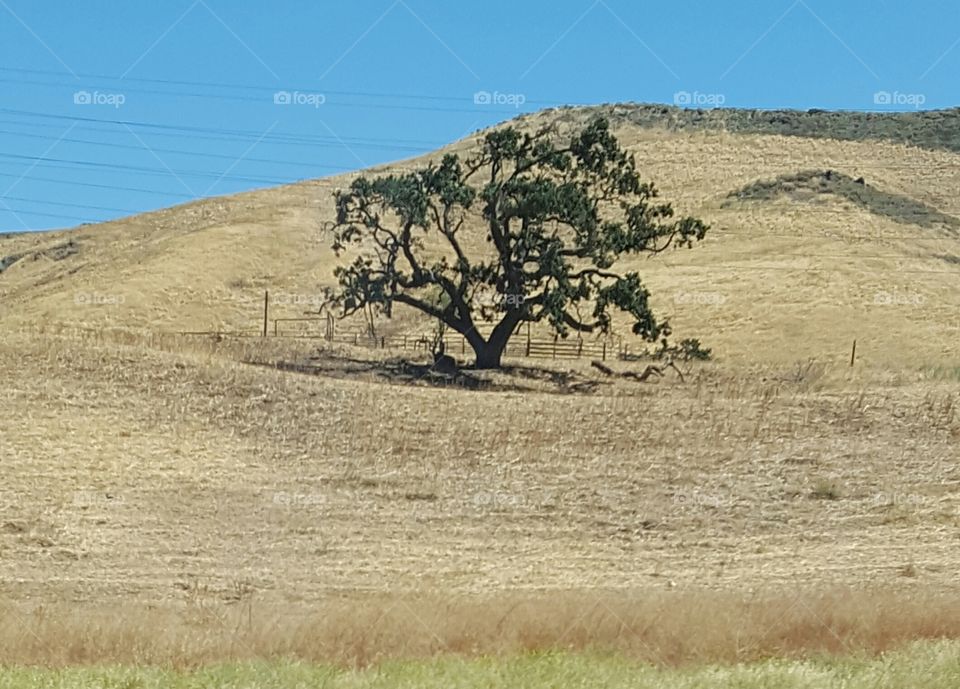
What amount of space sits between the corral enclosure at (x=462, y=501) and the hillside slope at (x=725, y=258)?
752 cm

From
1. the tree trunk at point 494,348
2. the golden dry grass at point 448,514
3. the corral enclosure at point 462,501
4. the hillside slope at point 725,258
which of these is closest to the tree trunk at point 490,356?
the tree trunk at point 494,348

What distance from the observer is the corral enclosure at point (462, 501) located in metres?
13.5

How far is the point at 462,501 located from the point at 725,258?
2400 inches

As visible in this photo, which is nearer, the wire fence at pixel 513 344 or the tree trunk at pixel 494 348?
the tree trunk at pixel 494 348

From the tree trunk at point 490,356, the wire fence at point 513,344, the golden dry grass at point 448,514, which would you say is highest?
the wire fence at point 513,344

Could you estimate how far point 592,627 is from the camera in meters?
13.0

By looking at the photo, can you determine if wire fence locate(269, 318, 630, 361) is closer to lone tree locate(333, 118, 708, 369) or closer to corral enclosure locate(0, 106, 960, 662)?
corral enclosure locate(0, 106, 960, 662)

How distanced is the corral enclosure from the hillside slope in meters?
7.52

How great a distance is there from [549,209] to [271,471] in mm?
19716

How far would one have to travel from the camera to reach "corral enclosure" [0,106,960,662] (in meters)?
13.5

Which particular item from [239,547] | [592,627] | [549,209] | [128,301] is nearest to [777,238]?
[128,301]

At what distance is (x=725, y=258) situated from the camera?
271ft

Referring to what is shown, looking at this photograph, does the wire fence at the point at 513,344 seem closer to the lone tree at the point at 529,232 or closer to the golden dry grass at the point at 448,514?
the lone tree at the point at 529,232

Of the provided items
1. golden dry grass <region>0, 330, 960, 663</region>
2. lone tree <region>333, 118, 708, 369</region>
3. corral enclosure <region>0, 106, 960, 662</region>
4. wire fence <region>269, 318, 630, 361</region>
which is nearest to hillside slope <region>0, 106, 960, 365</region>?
wire fence <region>269, 318, 630, 361</region>
